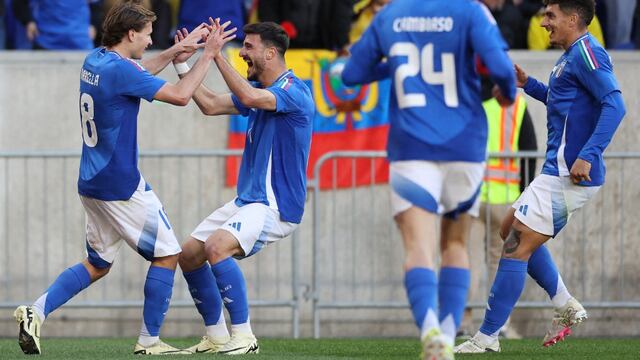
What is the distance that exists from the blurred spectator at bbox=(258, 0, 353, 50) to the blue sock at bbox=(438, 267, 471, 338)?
5989mm

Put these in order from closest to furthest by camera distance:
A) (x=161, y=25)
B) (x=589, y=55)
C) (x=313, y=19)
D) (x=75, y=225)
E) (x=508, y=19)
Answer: (x=589, y=55)
(x=75, y=225)
(x=313, y=19)
(x=508, y=19)
(x=161, y=25)

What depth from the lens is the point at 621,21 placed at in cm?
1448

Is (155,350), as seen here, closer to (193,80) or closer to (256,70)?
(193,80)

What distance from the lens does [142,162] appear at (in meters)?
12.8

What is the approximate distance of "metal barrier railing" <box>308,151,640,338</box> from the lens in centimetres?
1270

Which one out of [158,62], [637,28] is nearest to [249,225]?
[158,62]

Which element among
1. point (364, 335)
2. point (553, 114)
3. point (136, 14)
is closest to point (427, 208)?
point (553, 114)

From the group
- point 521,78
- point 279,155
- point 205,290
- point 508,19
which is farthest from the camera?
point 508,19

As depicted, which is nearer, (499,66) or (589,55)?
(499,66)

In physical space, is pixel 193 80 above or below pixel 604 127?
above

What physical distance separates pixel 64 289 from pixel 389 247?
171 inches

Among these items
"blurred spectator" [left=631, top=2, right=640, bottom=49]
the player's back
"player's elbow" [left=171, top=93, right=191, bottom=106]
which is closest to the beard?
"player's elbow" [left=171, top=93, right=191, bottom=106]

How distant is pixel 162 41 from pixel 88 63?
5.37 metres

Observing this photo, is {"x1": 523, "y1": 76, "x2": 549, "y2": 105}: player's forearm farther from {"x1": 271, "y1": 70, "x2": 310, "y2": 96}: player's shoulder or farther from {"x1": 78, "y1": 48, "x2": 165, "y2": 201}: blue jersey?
{"x1": 78, "y1": 48, "x2": 165, "y2": 201}: blue jersey
